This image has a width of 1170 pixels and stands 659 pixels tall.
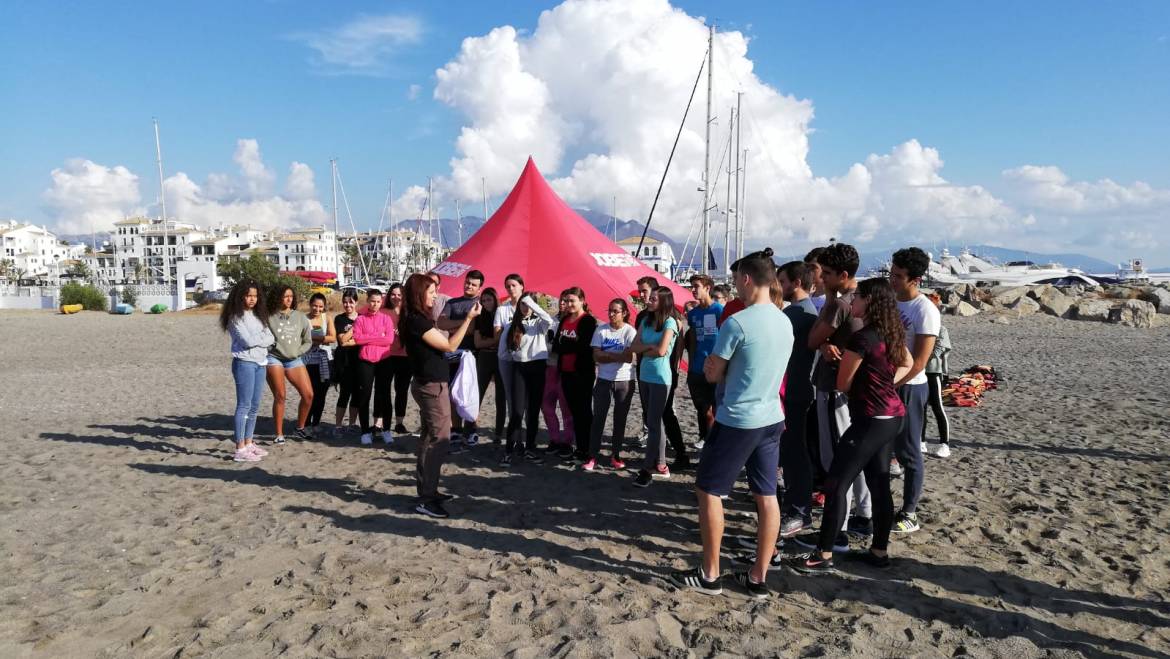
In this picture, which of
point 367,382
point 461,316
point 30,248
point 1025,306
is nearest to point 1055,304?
point 1025,306

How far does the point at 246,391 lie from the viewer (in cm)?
629

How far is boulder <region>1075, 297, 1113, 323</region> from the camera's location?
2502cm

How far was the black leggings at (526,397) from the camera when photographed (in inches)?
257

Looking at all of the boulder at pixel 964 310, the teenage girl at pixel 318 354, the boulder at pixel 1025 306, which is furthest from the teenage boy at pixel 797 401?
the boulder at pixel 1025 306

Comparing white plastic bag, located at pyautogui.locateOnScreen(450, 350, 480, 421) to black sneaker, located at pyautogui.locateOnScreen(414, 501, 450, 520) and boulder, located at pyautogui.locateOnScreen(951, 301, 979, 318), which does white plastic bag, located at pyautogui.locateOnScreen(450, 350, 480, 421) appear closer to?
black sneaker, located at pyautogui.locateOnScreen(414, 501, 450, 520)

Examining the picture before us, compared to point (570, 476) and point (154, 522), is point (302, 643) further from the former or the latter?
point (570, 476)

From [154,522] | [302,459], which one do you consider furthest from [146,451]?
[154,522]

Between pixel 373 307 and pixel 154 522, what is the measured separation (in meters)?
2.91

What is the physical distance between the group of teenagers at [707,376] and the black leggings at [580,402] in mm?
14

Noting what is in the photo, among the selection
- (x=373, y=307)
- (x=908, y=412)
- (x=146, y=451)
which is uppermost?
(x=373, y=307)

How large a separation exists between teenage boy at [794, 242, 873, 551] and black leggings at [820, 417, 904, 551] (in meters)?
0.17

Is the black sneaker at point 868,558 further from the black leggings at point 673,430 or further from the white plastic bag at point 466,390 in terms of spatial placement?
the white plastic bag at point 466,390

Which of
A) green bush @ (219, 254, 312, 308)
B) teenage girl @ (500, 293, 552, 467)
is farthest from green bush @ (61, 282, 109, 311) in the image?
teenage girl @ (500, 293, 552, 467)

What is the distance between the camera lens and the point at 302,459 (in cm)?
662
